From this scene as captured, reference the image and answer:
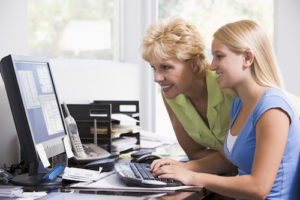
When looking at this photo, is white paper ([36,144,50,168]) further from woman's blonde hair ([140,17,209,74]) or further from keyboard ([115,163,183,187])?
woman's blonde hair ([140,17,209,74])

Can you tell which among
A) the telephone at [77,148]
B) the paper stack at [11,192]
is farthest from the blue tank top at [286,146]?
the paper stack at [11,192]

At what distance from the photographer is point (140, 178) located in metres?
1.46

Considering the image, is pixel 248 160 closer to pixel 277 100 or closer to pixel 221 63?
pixel 277 100

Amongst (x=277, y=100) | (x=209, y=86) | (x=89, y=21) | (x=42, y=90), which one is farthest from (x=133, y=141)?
(x=89, y=21)

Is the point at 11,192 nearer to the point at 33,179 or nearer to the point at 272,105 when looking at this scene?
the point at 33,179

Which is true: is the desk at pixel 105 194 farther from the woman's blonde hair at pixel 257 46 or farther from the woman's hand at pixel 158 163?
the woman's blonde hair at pixel 257 46

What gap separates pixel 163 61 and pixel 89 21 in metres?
1.57

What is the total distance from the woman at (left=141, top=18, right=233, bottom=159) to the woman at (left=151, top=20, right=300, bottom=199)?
1.23 feet

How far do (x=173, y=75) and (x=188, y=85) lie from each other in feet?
0.39

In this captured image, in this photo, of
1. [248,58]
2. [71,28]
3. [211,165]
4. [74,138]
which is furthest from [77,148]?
[71,28]

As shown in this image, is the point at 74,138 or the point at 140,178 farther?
the point at 74,138

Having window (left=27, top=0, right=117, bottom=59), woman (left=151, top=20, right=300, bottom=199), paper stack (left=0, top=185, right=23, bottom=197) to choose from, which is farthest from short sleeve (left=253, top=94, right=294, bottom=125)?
window (left=27, top=0, right=117, bottom=59)

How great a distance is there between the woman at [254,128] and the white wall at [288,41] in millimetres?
1758

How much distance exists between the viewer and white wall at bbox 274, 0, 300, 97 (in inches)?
127
